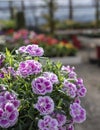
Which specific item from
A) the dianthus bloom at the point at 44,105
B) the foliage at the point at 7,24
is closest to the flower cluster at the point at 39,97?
the dianthus bloom at the point at 44,105

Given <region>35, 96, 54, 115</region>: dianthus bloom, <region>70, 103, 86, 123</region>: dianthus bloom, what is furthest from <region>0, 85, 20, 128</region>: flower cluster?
<region>70, 103, 86, 123</region>: dianthus bloom

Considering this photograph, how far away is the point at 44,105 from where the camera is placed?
2.82 metres

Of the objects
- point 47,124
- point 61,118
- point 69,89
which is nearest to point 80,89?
point 69,89

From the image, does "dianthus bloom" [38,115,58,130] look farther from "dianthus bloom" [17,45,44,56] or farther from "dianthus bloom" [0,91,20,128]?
"dianthus bloom" [17,45,44,56]

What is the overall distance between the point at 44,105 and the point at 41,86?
0.43 ft

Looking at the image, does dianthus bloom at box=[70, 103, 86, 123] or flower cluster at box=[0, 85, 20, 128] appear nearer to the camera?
flower cluster at box=[0, 85, 20, 128]

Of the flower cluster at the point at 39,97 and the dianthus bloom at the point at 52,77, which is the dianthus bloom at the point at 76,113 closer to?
the flower cluster at the point at 39,97

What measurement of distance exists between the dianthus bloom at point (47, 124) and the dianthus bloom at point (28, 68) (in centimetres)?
34

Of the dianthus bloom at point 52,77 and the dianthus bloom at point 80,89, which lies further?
the dianthus bloom at point 80,89

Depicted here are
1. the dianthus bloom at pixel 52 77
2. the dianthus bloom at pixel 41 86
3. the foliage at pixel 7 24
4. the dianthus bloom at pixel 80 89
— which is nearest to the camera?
the dianthus bloom at pixel 41 86

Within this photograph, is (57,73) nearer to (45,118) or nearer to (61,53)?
(45,118)

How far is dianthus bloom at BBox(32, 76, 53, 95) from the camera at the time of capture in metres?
2.86

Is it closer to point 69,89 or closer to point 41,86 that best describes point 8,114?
point 41,86

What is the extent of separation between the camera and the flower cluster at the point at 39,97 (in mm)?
2801
